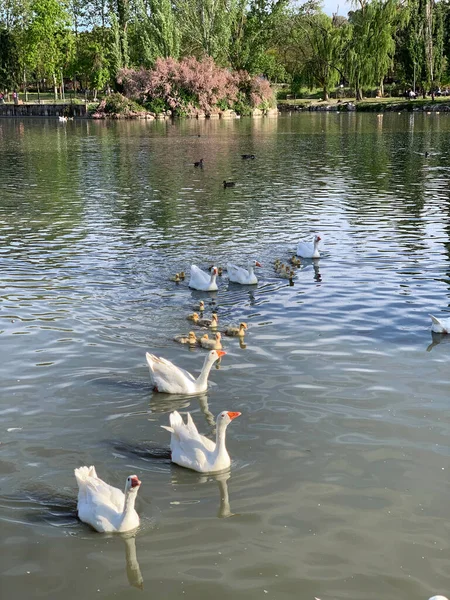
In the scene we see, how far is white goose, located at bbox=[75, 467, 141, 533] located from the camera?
21.9 feet

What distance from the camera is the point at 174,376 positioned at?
9633mm

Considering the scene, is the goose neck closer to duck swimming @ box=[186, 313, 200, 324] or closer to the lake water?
the lake water

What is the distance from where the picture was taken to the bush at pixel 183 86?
80750 mm

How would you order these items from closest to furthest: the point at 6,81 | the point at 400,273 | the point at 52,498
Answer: the point at 52,498, the point at 400,273, the point at 6,81

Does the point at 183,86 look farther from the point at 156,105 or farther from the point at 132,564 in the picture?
the point at 132,564

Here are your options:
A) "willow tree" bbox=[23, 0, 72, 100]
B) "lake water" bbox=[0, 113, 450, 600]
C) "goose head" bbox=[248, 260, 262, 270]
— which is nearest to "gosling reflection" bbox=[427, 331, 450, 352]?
"lake water" bbox=[0, 113, 450, 600]

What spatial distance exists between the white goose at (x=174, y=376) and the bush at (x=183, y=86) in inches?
2952

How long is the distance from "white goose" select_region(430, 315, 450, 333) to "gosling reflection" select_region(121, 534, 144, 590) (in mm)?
6866

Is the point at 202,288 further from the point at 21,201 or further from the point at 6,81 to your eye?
the point at 6,81

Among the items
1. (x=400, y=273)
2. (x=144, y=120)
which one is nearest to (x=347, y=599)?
(x=400, y=273)

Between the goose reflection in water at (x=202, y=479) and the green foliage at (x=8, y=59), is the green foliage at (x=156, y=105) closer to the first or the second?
the green foliage at (x=8, y=59)

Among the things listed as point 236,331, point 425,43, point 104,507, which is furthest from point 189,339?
point 425,43

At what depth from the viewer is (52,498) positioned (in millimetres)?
7316

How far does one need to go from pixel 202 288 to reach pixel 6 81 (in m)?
102
